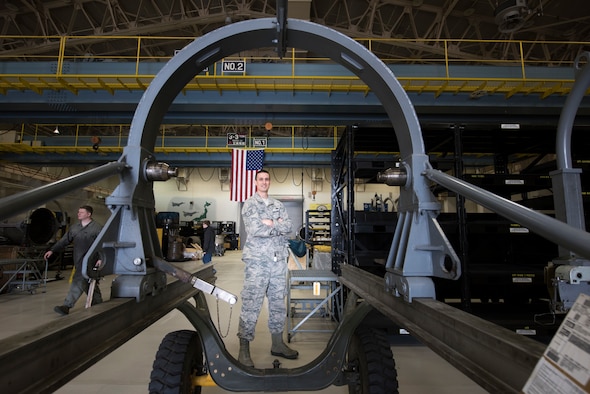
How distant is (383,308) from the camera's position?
1.13 metres

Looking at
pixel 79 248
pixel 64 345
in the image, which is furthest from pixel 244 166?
pixel 64 345

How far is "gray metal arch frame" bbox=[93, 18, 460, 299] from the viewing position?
3.40ft

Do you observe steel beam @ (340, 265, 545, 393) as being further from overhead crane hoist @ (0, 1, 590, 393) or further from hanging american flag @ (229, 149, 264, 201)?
hanging american flag @ (229, 149, 264, 201)

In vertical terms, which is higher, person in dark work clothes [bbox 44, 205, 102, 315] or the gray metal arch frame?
the gray metal arch frame

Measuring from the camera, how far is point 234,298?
3.38 feet

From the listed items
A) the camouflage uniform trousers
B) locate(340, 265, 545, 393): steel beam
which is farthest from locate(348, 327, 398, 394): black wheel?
the camouflage uniform trousers

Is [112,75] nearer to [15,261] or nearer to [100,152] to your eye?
[15,261]

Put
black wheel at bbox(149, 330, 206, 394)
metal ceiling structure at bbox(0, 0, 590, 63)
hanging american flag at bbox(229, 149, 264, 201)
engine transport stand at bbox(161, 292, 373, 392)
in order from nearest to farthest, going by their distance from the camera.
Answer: black wheel at bbox(149, 330, 206, 394) < engine transport stand at bbox(161, 292, 373, 392) < metal ceiling structure at bbox(0, 0, 590, 63) < hanging american flag at bbox(229, 149, 264, 201)

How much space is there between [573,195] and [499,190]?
2.31 meters

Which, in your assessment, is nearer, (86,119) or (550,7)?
(86,119)

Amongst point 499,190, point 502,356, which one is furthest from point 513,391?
point 499,190

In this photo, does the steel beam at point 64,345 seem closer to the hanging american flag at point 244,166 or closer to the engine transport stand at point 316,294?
the engine transport stand at point 316,294

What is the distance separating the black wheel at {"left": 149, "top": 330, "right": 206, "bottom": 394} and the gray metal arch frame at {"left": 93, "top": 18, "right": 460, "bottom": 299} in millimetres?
640

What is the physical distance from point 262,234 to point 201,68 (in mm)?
1865
